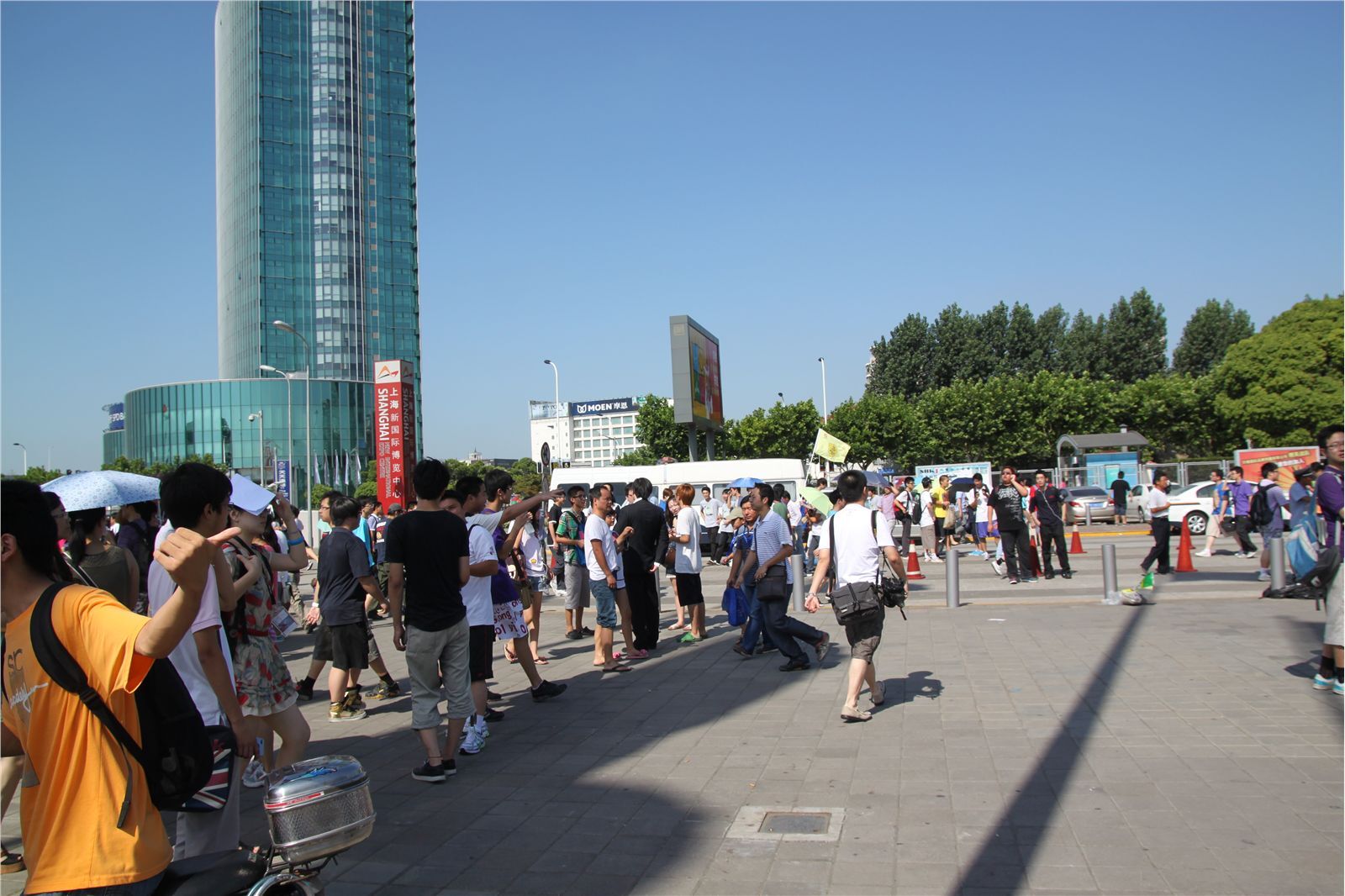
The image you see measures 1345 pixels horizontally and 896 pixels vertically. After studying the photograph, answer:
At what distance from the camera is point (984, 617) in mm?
11617

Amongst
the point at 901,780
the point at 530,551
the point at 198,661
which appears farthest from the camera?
the point at 530,551

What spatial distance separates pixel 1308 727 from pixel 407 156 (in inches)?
4436

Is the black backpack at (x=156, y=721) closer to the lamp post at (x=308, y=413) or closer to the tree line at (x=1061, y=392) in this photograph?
the lamp post at (x=308, y=413)

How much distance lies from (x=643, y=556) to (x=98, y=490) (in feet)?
17.0

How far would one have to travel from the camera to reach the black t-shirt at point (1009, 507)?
48.1 feet

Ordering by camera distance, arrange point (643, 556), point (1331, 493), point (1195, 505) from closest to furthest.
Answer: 1. point (1331, 493)
2. point (643, 556)
3. point (1195, 505)

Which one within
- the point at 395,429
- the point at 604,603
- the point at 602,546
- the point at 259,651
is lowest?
the point at 604,603

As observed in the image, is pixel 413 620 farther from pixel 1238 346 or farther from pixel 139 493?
pixel 1238 346

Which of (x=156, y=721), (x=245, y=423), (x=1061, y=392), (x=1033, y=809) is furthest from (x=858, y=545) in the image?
(x=245, y=423)

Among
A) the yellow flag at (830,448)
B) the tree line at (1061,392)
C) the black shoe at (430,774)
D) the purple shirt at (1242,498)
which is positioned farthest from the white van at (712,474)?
the tree line at (1061,392)

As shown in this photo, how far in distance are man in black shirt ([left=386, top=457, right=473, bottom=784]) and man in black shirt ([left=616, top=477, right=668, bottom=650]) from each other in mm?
3724

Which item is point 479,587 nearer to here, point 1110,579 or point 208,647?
point 208,647

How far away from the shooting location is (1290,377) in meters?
44.5

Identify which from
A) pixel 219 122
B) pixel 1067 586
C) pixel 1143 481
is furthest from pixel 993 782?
pixel 219 122
